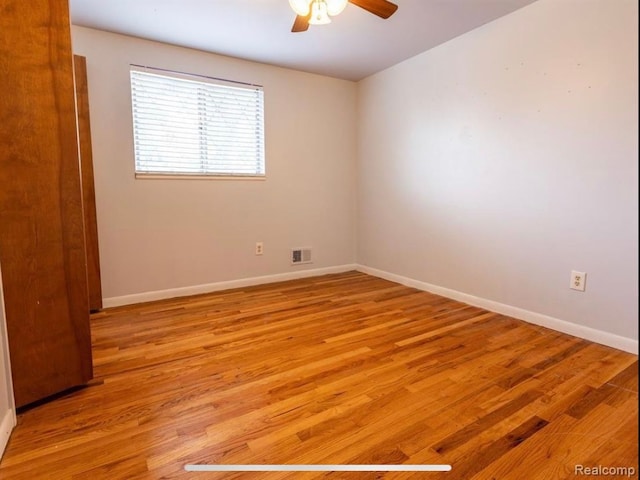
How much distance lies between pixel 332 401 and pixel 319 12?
Answer: 1.96m

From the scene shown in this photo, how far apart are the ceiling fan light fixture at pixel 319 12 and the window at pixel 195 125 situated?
1535 millimetres

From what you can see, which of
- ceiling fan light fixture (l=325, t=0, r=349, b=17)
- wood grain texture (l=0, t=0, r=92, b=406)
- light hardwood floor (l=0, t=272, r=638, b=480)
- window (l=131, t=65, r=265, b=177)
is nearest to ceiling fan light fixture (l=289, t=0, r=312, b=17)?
ceiling fan light fixture (l=325, t=0, r=349, b=17)

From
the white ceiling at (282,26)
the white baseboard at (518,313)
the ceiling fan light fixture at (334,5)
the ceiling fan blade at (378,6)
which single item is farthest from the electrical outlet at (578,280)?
the ceiling fan light fixture at (334,5)

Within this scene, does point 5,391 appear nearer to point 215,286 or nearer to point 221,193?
point 215,286

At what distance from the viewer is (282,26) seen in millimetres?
2598

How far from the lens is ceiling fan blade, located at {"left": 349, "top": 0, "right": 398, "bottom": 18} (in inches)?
75.7

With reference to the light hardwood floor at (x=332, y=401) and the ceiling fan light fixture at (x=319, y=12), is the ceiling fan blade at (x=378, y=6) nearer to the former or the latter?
the ceiling fan light fixture at (x=319, y=12)

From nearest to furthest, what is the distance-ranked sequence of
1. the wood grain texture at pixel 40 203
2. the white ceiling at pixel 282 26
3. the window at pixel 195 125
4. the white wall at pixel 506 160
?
the wood grain texture at pixel 40 203, the white wall at pixel 506 160, the white ceiling at pixel 282 26, the window at pixel 195 125

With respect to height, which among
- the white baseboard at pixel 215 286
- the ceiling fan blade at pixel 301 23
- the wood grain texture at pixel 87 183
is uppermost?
the ceiling fan blade at pixel 301 23

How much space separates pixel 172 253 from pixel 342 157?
6.73ft

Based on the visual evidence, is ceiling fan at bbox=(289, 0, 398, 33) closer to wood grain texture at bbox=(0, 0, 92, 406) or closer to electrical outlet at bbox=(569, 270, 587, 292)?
wood grain texture at bbox=(0, 0, 92, 406)

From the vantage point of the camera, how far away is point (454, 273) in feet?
9.96

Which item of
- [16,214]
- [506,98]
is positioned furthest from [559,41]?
[16,214]

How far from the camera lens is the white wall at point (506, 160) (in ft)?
6.73
